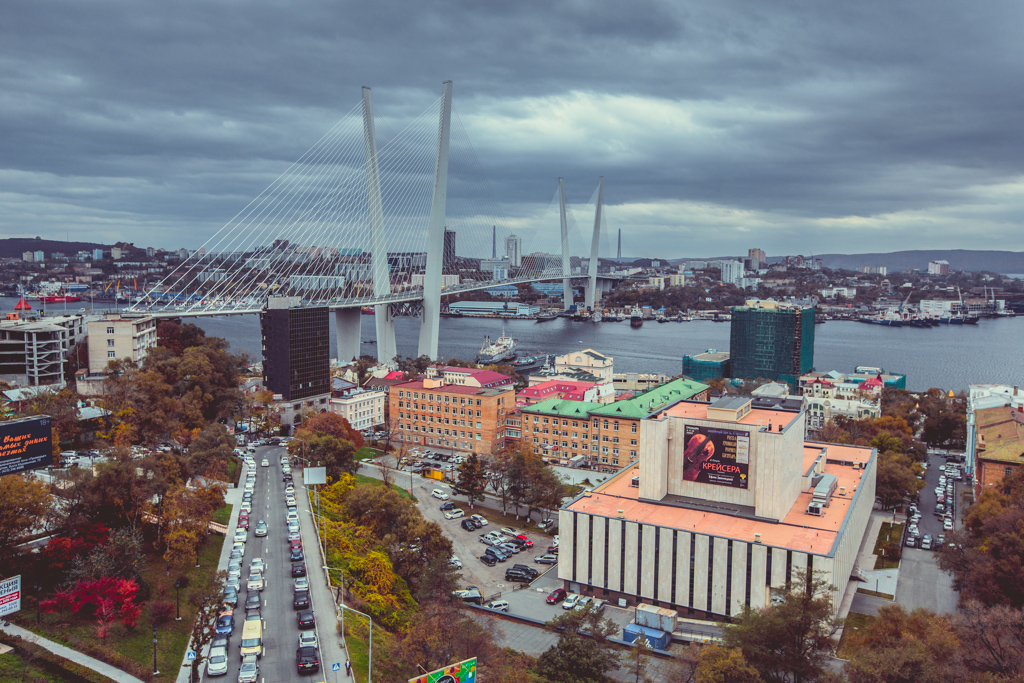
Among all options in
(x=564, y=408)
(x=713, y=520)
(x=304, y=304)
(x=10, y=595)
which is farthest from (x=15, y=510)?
(x=304, y=304)

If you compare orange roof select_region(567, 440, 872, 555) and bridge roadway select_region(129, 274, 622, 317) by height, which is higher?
bridge roadway select_region(129, 274, 622, 317)

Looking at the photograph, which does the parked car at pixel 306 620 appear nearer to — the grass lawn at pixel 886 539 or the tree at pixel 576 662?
the tree at pixel 576 662

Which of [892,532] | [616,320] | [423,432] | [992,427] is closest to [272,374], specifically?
[423,432]

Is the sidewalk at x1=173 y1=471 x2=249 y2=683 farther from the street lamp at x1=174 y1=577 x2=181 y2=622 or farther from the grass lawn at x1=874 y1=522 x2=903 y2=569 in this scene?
the grass lawn at x1=874 y1=522 x2=903 y2=569

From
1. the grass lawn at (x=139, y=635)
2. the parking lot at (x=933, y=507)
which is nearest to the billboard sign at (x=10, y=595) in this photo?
the grass lawn at (x=139, y=635)

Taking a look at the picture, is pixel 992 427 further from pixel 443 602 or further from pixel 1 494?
pixel 1 494

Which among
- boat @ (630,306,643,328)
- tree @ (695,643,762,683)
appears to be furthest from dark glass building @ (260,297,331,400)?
boat @ (630,306,643,328)
